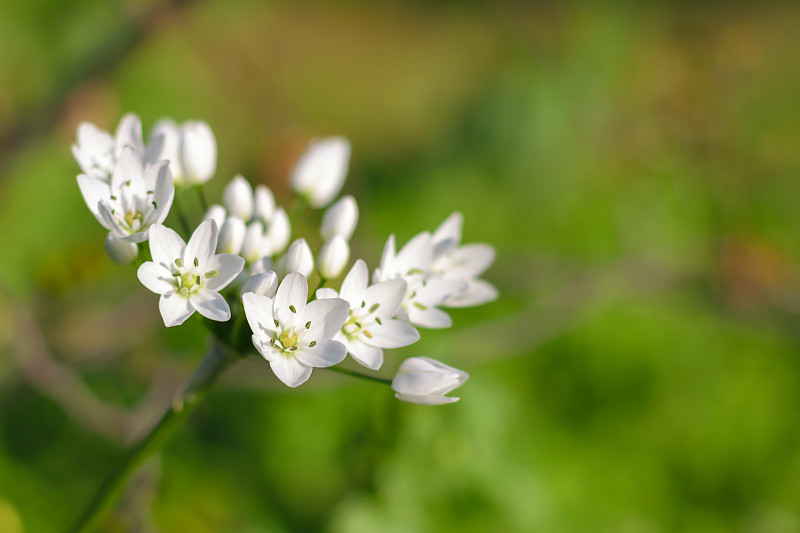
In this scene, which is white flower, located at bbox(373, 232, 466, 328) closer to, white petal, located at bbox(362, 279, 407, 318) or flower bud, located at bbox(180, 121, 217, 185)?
white petal, located at bbox(362, 279, 407, 318)

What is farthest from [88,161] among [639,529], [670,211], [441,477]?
[670,211]

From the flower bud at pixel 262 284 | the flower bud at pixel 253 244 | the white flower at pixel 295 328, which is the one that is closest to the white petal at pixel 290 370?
the white flower at pixel 295 328

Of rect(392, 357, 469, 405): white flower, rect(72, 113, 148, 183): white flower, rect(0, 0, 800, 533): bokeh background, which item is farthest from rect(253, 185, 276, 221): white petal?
rect(0, 0, 800, 533): bokeh background

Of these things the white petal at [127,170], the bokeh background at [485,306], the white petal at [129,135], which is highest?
the white petal at [129,135]

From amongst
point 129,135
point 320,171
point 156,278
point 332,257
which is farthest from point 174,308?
point 320,171

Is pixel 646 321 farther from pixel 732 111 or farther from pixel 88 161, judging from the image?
pixel 88 161

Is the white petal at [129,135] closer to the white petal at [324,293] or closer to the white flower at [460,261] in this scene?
the white petal at [324,293]
